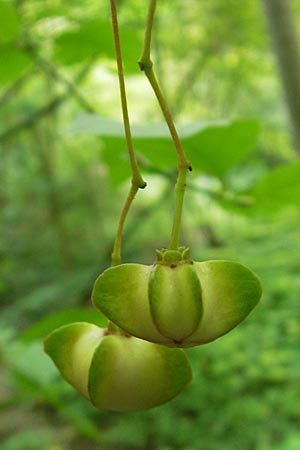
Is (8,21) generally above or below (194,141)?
above

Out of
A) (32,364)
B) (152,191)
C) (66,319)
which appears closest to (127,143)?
(66,319)

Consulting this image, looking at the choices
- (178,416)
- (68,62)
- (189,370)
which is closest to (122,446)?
(178,416)

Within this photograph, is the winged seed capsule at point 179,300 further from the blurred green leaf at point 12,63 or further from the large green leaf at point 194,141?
the blurred green leaf at point 12,63

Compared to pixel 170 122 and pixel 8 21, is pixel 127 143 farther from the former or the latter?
pixel 8 21

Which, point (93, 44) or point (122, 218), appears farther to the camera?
point (93, 44)

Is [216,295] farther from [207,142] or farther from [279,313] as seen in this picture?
[279,313]

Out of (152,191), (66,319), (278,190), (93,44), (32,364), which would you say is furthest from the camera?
(152,191)
